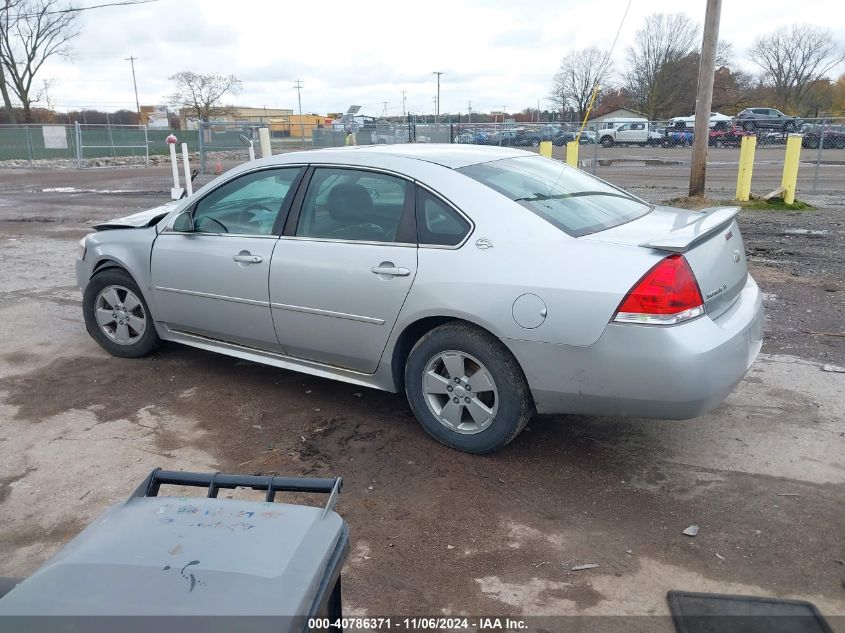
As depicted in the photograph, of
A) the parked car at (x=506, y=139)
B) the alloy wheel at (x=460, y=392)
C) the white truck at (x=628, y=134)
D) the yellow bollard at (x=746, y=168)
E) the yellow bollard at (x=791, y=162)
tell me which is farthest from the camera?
the white truck at (x=628, y=134)

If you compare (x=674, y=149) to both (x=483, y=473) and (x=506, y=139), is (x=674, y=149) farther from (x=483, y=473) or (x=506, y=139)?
(x=483, y=473)

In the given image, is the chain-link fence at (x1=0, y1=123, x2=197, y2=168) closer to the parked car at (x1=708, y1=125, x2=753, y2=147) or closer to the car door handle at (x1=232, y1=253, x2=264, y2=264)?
the parked car at (x1=708, y1=125, x2=753, y2=147)

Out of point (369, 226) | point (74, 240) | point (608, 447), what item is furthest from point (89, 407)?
point (74, 240)

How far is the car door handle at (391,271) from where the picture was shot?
3.79 meters

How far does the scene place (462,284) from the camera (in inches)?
142

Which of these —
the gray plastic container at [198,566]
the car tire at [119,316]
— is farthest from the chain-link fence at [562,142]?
the gray plastic container at [198,566]

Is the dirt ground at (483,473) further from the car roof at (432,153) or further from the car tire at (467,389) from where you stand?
the car roof at (432,153)

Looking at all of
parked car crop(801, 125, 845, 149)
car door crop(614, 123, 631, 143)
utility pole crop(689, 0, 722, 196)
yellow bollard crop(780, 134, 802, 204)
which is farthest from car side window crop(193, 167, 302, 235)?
car door crop(614, 123, 631, 143)

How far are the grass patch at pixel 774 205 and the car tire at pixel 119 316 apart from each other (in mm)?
11682

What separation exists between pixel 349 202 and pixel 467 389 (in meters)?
1.34

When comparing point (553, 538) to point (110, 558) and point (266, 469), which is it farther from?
point (110, 558)

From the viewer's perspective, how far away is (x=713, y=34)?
505 inches

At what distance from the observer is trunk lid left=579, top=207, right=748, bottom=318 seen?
3354mm

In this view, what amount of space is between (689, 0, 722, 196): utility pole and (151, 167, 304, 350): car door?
35.3 ft
